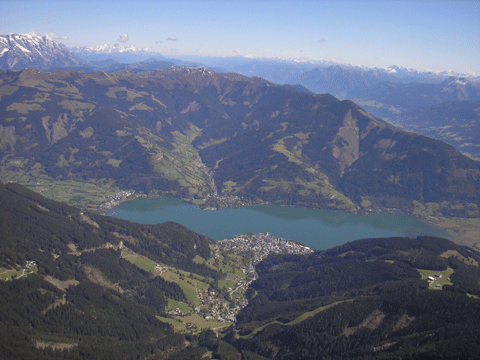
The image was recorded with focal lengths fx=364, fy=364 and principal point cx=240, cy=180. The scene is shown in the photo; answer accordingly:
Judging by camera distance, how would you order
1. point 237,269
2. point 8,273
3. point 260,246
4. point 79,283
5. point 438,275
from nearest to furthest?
point 8,273 < point 79,283 < point 438,275 < point 237,269 < point 260,246

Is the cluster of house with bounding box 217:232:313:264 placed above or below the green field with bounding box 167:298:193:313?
above

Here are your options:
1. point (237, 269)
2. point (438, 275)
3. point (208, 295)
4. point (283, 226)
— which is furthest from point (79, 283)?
point (283, 226)

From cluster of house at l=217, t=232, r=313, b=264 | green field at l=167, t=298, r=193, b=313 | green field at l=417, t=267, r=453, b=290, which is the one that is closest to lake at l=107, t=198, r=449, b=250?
cluster of house at l=217, t=232, r=313, b=264

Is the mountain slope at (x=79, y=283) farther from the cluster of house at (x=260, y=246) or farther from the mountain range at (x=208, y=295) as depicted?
the cluster of house at (x=260, y=246)

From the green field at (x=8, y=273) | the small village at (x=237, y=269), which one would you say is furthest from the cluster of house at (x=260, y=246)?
the green field at (x=8, y=273)

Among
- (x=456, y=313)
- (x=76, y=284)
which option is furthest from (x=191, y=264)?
(x=456, y=313)

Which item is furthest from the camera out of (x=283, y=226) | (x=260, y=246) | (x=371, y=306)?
(x=283, y=226)

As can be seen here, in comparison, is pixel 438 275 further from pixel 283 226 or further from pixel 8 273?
pixel 8 273

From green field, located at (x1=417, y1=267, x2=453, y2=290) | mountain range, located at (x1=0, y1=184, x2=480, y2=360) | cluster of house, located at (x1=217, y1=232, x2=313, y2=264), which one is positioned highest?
green field, located at (x1=417, y1=267, x2=453, y2=290)

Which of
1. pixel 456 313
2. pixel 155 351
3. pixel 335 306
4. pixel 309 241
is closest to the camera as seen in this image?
pixel 456 313

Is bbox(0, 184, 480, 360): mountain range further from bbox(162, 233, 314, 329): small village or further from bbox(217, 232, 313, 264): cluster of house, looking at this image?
bbox(217, 232, 313, 264): cluster of house

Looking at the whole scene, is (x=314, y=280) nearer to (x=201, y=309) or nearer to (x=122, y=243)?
(x=201, y=309)
